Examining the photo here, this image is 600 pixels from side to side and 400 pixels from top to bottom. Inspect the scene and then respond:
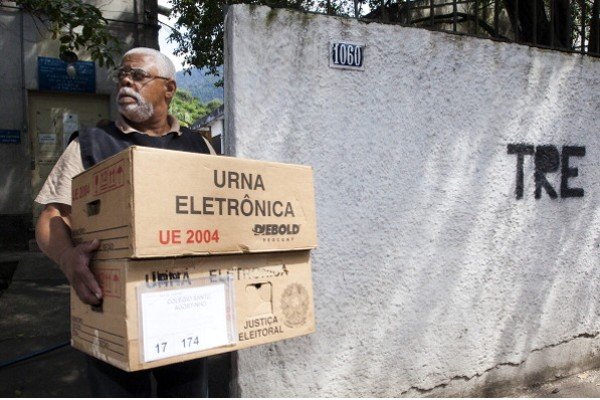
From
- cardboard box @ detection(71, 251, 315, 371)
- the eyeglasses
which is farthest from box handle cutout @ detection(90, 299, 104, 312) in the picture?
the eyeglasses

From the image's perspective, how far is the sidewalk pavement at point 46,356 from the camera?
10.3ft

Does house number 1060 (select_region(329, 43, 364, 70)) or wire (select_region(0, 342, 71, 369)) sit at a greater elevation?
house number 1060 (select_region(329, 43, 364, 70))

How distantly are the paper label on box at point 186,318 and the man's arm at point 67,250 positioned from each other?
209 mm

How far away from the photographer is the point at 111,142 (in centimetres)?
192

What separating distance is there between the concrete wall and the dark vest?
0.37 metres

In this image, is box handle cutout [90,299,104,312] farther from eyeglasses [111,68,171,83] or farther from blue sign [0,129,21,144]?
blue sign [0,129,21,144]

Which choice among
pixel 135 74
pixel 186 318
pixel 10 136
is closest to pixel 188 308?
pixel 186 318

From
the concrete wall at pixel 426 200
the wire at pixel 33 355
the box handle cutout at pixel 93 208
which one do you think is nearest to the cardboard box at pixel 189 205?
the box handle cutout at pixel 93 208

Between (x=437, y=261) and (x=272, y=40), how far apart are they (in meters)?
1.42

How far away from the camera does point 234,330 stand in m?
1.63

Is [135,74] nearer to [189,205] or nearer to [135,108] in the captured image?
[135,108]

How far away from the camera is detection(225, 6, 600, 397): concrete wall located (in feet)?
8.14

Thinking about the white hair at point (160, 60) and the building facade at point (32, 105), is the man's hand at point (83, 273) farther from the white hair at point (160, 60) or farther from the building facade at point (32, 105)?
the building facade at point (32, 105)

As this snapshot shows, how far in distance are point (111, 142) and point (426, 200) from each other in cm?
162
